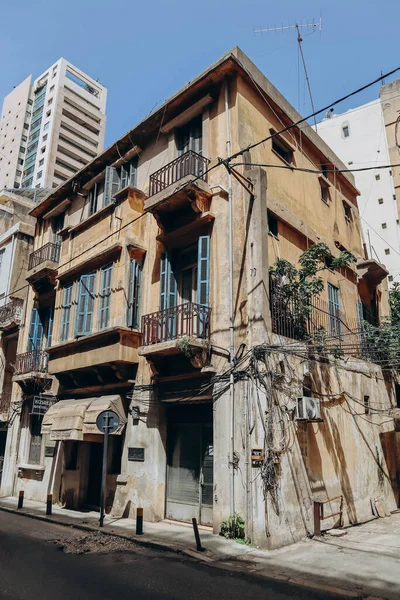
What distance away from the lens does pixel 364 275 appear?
1822 cm

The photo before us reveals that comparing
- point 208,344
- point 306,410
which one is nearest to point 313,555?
point 306,410

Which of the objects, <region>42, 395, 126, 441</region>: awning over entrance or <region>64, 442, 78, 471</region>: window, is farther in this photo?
<region>64, 442, 78, 471</region>: window

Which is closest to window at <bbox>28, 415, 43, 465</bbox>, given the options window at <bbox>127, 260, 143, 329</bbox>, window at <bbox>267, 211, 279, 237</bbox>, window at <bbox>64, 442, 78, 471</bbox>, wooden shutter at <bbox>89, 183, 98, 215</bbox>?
window at <bbox>64, 442, 78, 471</bbox>

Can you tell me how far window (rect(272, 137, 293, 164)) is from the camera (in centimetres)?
1491

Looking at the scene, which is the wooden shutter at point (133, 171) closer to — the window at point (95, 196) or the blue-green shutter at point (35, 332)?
the window at point (95, 196)

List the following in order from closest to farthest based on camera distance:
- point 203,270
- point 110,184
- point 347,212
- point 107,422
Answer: point 107,422 < point 203,270 < point 110,184 < point 347,212

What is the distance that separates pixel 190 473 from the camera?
11.8 m

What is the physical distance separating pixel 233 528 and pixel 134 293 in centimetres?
714

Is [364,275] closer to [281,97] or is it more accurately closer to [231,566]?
[281,97]

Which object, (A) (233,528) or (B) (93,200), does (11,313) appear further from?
(A) (233,528)

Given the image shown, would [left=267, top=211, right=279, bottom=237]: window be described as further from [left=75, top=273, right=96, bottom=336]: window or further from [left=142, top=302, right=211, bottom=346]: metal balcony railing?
[left=75, top=273, right=96, bottom=336]: window

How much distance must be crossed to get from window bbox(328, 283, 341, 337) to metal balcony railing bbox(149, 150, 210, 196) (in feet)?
20.0

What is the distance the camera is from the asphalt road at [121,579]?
636 cm

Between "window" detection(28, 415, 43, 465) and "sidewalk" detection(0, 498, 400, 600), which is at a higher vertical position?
"window" detection(28, 415, 43, 465)
